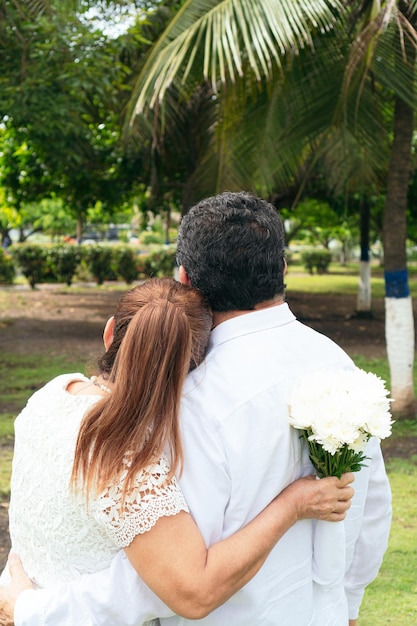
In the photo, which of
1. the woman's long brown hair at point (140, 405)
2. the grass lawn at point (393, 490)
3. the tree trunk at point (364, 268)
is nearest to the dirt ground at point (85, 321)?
the tree trunk at point (364, 268)

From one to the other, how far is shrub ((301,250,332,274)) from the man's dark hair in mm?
35772

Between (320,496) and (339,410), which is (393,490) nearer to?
(320,496)

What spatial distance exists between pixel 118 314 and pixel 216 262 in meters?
0.28

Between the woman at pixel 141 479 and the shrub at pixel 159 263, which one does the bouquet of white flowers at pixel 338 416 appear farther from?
the shrub at pixel 159 263

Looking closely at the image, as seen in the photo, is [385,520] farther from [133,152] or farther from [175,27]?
[133,152]

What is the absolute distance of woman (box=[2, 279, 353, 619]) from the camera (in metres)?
1.87

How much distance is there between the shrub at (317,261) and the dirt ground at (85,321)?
12664mm

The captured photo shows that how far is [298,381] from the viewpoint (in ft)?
6.78

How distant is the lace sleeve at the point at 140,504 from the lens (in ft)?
6.10

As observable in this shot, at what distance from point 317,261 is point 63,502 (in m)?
36.3

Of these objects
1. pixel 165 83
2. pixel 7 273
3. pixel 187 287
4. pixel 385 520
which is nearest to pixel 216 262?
pixel 187 287

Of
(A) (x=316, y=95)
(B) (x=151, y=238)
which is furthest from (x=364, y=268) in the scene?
(B) (x=151, y=238)

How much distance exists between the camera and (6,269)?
90.9ft

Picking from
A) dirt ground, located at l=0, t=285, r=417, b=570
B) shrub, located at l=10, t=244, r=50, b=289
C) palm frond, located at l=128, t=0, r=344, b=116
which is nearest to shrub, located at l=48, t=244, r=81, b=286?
shrub, located at l=10, t=244, r=50, b=289
